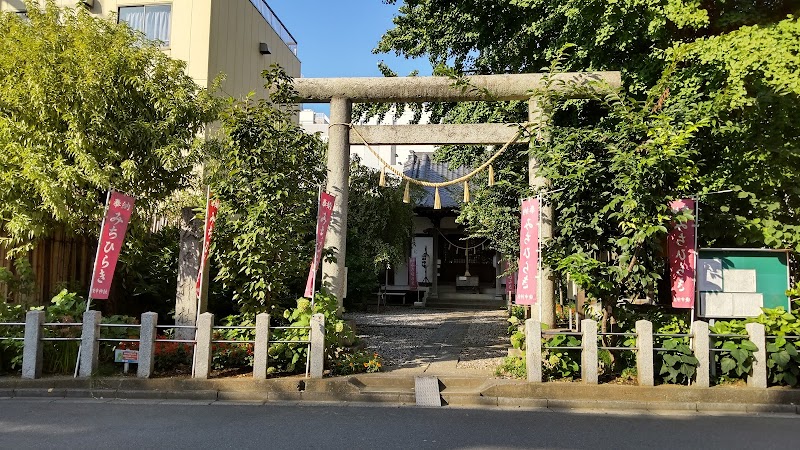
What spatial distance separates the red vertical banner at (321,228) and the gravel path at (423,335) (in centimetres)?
200

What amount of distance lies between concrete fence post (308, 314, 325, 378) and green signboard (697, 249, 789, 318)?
5.65 m

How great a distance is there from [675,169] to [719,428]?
3390 millimetres

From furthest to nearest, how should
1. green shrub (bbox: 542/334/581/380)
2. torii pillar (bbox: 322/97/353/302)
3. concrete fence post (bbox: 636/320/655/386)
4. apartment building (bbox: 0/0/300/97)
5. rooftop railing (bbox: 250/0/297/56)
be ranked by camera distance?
rooftop railing (bbox: 250/0/297/56), apartment building (bbox: 0/0/300/97), torii pillar (bbox: 322/97/353/302), green shrub (bbox: 542/334/581/380), concrete fence post (bbox: 636/320/655/386)

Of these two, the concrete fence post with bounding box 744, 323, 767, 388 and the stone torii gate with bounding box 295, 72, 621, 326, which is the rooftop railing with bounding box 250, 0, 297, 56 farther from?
the concrete fence post with bounding box 744, 323, 767, 388

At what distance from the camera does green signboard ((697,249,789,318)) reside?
8.03 meters

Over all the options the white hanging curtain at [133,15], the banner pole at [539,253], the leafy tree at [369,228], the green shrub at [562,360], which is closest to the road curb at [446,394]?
the green shrub at [562,360]

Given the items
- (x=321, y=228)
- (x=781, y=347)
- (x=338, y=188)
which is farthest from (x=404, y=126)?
(x=781, y=347)

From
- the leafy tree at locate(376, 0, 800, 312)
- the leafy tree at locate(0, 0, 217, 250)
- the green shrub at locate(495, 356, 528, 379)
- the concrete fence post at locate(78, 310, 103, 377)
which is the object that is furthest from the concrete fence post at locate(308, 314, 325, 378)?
the leafy tree at locate(0, 0, 217, 250)

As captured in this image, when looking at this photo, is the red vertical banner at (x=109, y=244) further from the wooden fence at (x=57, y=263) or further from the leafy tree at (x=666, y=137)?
the leafy tree at (x=666, y=137)

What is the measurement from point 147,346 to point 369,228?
11.2 meters

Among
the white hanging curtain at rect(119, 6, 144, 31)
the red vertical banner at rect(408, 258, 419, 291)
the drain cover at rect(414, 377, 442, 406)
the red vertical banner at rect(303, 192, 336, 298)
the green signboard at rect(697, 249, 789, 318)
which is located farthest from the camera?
the red vertical banner at rect(408, 258, 419, 291)

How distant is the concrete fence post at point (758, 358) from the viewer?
288 inches

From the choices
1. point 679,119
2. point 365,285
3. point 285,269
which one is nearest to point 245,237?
point 285,269

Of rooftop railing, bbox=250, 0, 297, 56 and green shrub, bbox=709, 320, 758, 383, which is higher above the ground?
rooftop railing, bbox=250, 0, 297, 56
